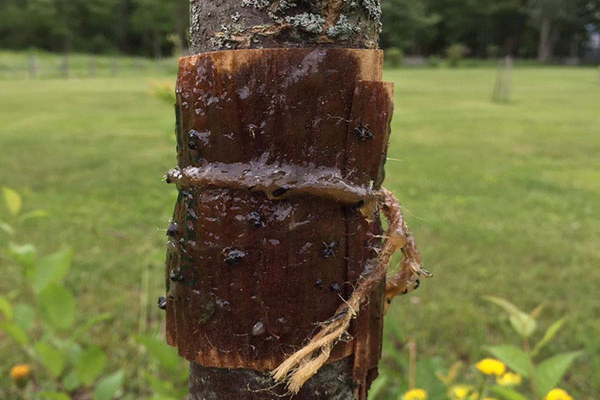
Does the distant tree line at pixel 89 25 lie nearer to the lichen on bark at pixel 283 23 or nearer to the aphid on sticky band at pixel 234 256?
the lichen on bark at pixel 283 23

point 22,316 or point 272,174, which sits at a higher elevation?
point 272,174

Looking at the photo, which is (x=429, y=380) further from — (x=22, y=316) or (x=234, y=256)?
(x=22, y=316)

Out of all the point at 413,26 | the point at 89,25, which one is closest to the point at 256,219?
the point at 413,26

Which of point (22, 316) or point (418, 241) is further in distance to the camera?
point (418, 241)

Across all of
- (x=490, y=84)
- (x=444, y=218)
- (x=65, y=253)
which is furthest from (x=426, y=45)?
(x=65, y=253)

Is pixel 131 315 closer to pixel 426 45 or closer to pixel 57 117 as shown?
pixel 57 117

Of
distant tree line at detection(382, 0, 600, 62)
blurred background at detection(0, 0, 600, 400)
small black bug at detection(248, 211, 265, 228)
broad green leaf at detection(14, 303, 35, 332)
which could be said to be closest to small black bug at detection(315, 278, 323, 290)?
small black bug at detection(248, 211, 265, 228)

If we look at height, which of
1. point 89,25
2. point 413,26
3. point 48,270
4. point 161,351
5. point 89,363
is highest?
point 413,26
